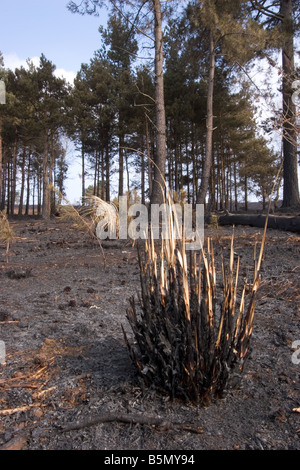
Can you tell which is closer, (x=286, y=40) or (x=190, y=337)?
(x=190, y=337)

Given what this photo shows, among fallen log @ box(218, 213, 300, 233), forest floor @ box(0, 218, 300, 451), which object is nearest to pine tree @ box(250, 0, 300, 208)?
fallen log @ box(218, 213, 300, 233)

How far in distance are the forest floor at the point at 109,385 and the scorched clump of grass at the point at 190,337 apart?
92mm

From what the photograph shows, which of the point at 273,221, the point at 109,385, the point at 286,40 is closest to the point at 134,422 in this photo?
the point at 109,385

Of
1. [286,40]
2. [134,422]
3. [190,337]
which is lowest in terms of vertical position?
[134,422]

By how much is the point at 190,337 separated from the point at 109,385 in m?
0.51

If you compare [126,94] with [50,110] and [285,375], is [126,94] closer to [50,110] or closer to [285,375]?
[50,110]

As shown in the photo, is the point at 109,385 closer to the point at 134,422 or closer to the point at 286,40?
the point at 134,422

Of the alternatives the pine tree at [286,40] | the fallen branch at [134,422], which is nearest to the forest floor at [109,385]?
the fallen branch at [134,422]

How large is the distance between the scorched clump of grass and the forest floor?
0.30ft

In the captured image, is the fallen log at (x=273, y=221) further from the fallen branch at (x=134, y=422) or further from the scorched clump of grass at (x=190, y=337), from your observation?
the fallen branch at (x=134, y=422)

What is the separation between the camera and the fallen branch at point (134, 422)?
5.16 ft

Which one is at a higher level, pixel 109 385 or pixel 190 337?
pixel 190 337

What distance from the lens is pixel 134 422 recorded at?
1.62m
